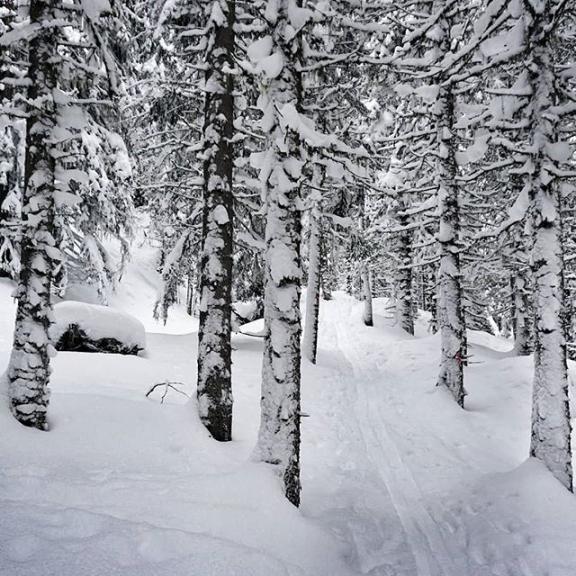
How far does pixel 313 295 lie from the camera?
15516 millimetres

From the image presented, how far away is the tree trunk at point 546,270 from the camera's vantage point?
584cm

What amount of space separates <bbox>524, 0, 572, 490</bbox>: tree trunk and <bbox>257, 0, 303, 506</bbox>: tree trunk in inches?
135

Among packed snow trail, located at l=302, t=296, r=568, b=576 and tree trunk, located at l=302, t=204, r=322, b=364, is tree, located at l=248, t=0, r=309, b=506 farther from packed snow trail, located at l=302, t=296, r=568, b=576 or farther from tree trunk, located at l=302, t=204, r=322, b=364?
tree trunk, located at l=302, t=204, r=322, b=364

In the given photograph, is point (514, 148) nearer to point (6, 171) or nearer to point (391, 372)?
point (391, 372)

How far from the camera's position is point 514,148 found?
6242mm

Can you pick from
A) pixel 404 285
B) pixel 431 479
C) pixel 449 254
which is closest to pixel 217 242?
pixel 431 479

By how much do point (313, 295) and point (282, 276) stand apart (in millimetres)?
10276

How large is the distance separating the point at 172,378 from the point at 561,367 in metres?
7.96

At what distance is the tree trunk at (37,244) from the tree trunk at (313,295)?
962cm

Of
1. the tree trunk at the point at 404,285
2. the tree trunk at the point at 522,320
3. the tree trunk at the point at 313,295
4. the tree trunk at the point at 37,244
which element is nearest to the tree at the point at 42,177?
the tree trunk at the point at 37,244

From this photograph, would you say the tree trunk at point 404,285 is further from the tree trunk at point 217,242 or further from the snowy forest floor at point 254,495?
the tree trunk at point 217,242

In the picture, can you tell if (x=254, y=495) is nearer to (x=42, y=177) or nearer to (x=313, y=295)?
(x=42, y=177)

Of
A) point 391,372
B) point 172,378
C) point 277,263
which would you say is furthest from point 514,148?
point 391,372

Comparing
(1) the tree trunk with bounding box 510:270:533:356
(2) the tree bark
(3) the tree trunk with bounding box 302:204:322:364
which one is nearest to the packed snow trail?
(3) the tree trunk with bounding box 302:204:322:364
